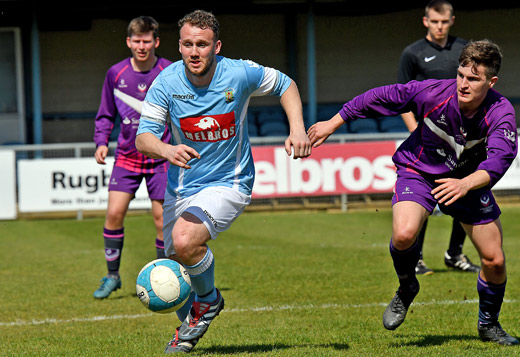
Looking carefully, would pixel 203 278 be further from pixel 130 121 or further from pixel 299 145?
pixel 130 121

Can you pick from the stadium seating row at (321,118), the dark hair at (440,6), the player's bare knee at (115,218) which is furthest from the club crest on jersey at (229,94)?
the stadium seating row at (321,118)

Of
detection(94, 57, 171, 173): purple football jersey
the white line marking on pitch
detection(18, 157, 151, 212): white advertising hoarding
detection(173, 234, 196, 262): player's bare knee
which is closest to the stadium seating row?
detection(18, 157, 151, 212): white advertising hoarding

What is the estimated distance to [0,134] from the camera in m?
21.2

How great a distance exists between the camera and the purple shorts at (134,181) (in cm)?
785

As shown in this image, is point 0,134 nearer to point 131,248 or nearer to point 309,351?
point 131,248

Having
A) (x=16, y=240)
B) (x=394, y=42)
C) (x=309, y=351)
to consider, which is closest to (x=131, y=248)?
(x=16, y=240)

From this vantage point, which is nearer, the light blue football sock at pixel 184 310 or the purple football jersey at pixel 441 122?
the purple football jersey at pixel 441 122

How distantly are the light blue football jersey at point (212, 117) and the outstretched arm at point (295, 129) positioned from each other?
67 mm

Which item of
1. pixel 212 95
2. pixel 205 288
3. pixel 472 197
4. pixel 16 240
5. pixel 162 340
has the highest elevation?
pixel 212 95

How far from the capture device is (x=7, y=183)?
14.6 metres

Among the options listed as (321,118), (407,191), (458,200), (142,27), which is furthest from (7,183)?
(458,200)

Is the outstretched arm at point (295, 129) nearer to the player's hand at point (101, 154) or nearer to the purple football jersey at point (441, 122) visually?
the purple football jersey at point (441, 122)

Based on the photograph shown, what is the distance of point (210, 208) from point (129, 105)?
9.32 ft

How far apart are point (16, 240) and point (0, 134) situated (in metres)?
9.30
